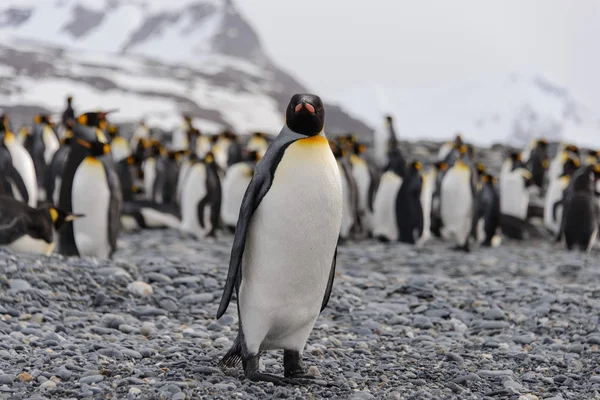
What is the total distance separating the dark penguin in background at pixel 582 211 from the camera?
10820 millimetres

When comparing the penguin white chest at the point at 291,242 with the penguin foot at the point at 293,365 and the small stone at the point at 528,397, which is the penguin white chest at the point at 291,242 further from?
the small stone at the point at 528,397

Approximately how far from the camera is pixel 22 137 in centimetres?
1638

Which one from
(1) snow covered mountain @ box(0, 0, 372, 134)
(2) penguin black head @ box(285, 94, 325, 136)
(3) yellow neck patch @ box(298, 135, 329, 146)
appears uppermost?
(1) snow covered mountain @ box(0, 0, 372, 134)

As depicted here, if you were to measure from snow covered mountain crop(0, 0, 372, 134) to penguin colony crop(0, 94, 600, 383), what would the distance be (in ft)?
121

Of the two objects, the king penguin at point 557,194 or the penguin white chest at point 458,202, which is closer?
the penguin white chest at point 458,202

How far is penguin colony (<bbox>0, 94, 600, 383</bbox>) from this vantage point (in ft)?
11.5

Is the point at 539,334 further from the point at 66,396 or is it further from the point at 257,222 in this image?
the point at 66,396

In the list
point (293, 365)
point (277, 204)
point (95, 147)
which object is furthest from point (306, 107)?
point (95, 147)

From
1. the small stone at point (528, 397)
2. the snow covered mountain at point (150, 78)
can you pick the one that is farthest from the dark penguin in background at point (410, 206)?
the snow covered mountain at point (150, 78)

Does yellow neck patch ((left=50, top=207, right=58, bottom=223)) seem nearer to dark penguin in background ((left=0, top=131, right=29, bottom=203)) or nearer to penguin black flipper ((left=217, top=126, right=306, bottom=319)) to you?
dark penguin in background ((left=0, top=131, right=29, bottom=203))

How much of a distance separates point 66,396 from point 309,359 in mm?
1431

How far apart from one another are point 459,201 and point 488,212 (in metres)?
0.61

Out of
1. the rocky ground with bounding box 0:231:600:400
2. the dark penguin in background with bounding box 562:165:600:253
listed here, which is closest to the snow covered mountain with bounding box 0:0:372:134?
the dark penguin in background with bounding box 562:165:600:253

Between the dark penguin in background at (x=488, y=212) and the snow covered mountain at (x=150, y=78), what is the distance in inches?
1564
